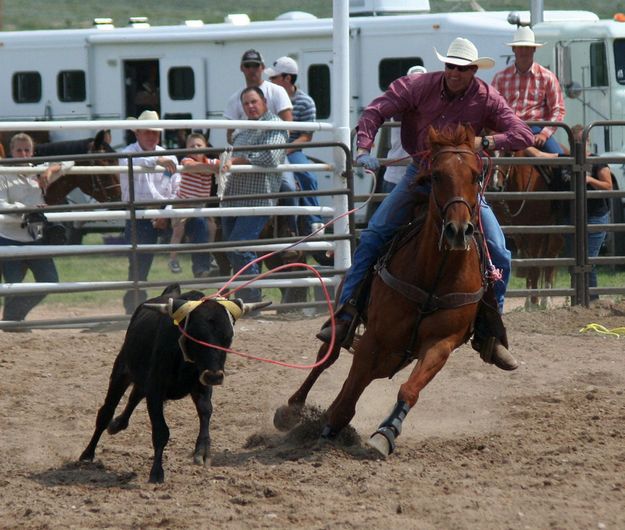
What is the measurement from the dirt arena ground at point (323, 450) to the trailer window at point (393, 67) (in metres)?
6.58

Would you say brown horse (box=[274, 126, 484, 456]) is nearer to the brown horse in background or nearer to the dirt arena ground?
the dirt arena ground

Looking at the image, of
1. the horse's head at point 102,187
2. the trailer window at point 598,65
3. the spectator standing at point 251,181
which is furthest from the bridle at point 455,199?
the trailer window at point 598,65

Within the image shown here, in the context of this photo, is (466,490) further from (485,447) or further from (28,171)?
(28,171)

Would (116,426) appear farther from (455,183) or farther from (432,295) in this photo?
(455,183)

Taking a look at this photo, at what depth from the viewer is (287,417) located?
7090 millimetres

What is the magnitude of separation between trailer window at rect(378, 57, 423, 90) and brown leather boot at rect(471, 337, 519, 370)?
9302 millimetres

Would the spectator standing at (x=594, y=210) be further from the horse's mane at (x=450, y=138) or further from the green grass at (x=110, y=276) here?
the horse's mane at (x=450, y=138)

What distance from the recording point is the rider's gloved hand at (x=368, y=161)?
22.5 feet

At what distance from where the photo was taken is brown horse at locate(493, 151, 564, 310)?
36.9 feet

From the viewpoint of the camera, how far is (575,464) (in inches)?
235

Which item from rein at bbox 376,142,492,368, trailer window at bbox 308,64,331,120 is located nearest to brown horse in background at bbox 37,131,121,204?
trailer window at bbox 308,64,331,120

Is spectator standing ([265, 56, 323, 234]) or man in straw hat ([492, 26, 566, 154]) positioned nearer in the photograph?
spectator standing ([265, 56, 323, 234])

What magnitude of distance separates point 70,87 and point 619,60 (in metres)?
7.51

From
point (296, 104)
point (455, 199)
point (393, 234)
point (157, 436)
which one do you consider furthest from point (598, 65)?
point (157, 436)
